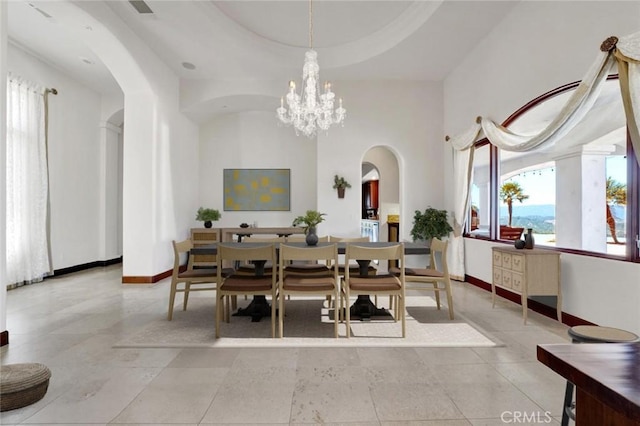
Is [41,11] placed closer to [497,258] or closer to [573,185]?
[497,258]

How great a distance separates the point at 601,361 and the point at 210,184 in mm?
7741

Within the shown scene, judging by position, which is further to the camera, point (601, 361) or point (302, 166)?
point (302, 166)

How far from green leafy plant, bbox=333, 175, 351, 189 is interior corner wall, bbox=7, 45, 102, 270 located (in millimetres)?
5086

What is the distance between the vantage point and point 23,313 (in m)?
3.97

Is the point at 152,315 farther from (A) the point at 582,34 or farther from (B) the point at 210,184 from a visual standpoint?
(A) the point at 582,34

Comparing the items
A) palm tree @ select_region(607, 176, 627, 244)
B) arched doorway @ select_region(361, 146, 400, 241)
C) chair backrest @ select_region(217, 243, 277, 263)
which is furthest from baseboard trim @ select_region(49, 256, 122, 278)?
palm tree @ select_region(607, 176, 627, 244)

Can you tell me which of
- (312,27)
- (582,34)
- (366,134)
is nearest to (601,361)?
(582,34)

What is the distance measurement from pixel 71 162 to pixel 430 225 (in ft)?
22.6

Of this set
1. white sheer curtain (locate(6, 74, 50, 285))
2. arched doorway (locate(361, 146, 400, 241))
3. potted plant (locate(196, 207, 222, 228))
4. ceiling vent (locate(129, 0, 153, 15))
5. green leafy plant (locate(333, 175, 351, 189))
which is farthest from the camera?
arched doorway (locate(361, 146, 400, 241))

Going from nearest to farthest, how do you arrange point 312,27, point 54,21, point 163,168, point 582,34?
point 582,34, point 54,21, point 312,27, point 163,168

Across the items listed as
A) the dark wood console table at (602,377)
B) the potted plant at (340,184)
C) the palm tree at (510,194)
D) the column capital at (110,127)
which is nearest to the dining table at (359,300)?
the palm tree at (510,194)

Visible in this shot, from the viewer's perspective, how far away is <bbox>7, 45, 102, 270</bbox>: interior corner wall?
6199 millimetres

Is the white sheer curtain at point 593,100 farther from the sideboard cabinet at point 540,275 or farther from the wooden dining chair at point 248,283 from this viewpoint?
the wooden dining chair at point 248,283

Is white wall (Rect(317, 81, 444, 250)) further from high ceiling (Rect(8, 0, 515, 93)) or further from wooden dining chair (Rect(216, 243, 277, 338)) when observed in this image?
wooden dining chair (Rect(216, 243, 277, 338))
